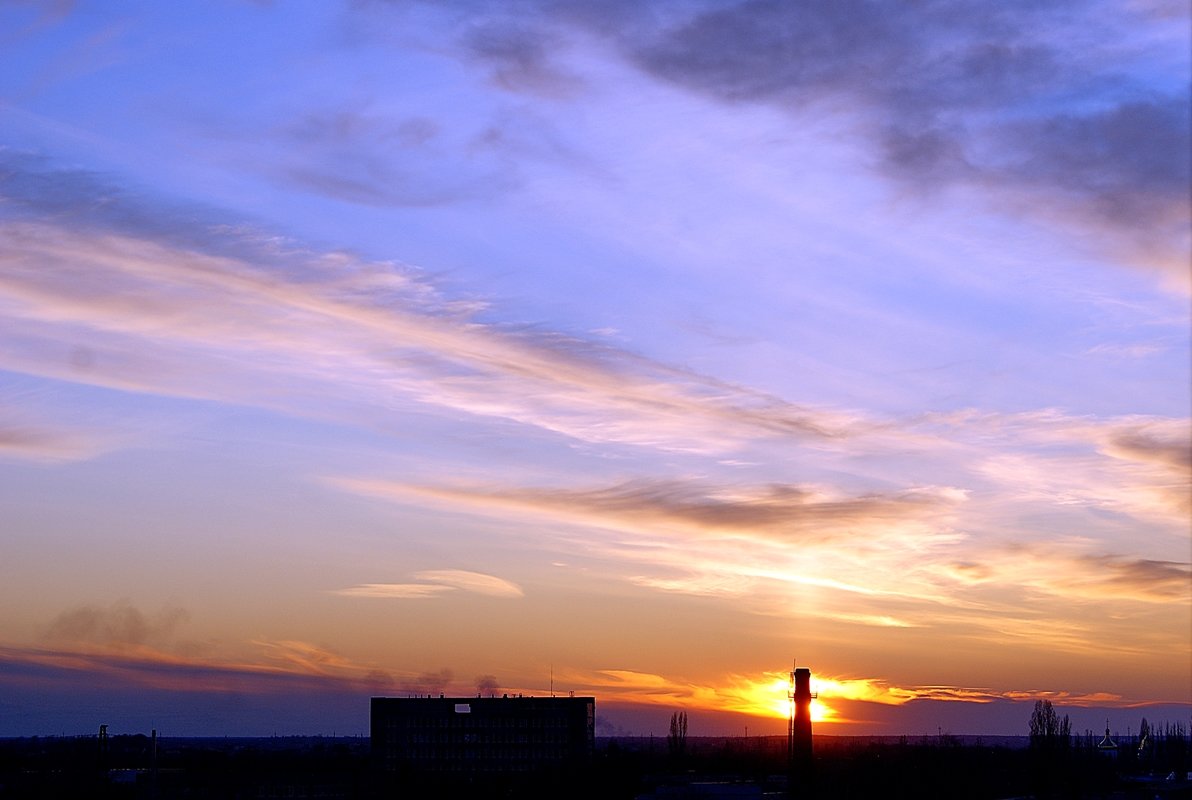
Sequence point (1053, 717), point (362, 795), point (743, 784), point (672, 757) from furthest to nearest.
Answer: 1. point (672, 757)
2. point (1053, 717)
3. point (362, 795)
4. point (743, 784)

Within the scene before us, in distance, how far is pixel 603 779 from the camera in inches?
5251

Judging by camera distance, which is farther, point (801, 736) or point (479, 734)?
point (479, 734)

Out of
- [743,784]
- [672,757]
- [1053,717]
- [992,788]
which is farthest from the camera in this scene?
[672,757]

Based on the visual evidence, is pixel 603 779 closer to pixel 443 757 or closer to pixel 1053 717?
pixel 443 757

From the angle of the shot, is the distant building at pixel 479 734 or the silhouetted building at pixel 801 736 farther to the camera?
the distant building at pixel 479 734

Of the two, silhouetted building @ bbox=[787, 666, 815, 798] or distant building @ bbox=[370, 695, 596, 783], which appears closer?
silhouetted building @ bbox=[787, 666, 815, 798]

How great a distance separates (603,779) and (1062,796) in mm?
40956

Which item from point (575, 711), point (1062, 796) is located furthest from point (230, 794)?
point (1062, 796)

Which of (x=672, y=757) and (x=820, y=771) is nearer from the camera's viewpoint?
(x=820, y=771)

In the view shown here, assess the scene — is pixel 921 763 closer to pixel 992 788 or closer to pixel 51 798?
pixel 992 788

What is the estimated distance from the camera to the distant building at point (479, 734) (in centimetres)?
16225

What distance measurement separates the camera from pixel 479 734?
164 meters

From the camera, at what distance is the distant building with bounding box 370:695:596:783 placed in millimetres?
162250

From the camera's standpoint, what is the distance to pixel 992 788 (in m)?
150
